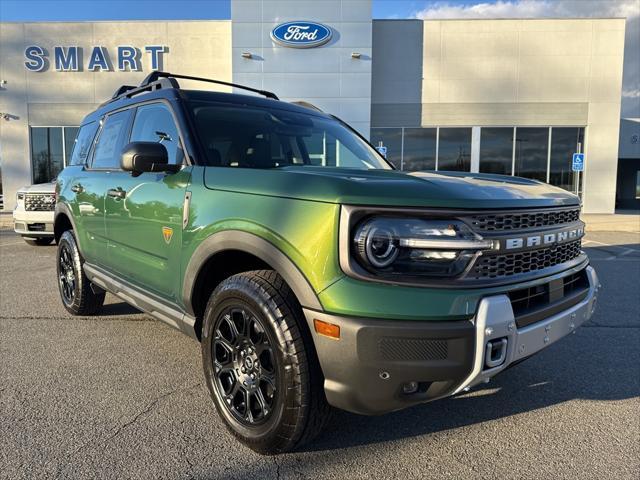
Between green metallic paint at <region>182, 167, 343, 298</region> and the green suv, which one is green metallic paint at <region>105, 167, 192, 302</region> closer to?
the green suv

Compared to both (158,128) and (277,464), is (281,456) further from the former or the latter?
(158,128)

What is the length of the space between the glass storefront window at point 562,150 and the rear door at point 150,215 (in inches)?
773

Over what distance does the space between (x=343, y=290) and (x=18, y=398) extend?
2390 mm

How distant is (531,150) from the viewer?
65.5 ft

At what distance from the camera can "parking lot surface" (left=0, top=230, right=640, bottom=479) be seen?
2.34m

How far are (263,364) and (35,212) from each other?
879 centimetres

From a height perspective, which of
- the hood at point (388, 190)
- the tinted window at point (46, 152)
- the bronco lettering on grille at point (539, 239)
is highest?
the tinted window at point (46, 152)

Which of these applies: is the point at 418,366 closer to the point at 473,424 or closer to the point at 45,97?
the point at 473,424

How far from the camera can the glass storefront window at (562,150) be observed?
65.5 ft

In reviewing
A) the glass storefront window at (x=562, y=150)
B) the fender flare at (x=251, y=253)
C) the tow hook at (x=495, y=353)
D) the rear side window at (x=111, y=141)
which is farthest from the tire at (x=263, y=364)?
Answer: the glass storefront window at (x=562, y=150)

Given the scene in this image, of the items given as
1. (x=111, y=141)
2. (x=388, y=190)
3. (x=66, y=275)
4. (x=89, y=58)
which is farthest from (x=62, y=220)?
(x=89, y=58)

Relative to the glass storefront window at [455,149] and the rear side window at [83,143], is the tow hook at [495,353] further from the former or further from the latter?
the glass storefront window at [455,149]

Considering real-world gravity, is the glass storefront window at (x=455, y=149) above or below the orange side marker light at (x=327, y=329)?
above

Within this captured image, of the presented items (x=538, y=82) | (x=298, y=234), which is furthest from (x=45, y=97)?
(x=298, y=234)
